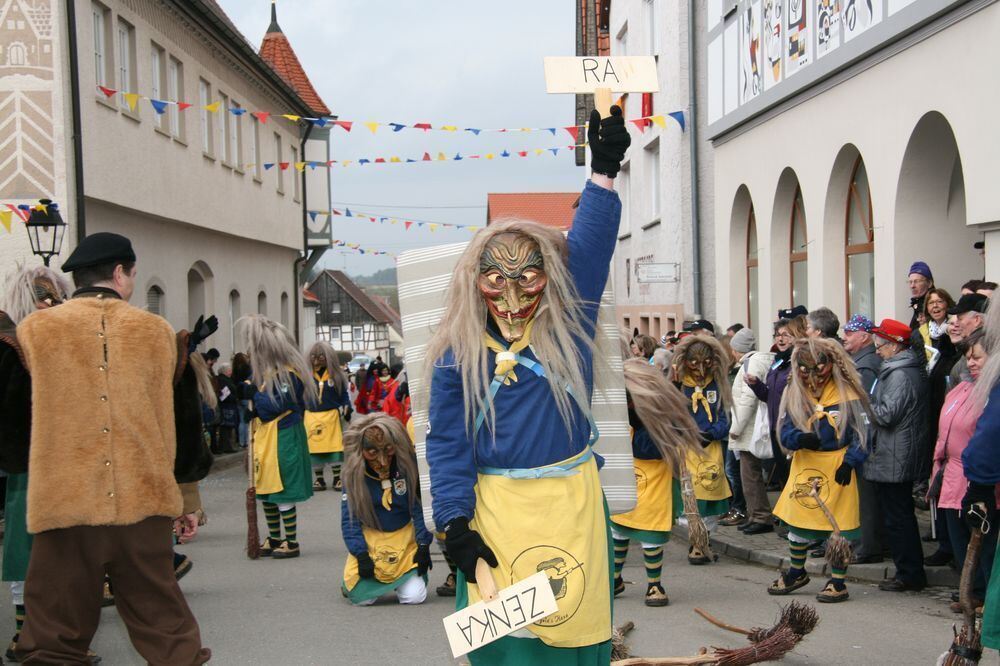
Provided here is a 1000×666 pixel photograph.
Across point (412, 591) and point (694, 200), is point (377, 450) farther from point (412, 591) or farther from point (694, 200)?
point (694, 200)

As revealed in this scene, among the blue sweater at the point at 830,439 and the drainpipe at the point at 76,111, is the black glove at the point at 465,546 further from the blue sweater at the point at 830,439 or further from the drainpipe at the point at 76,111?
the drainpipe at the point at 76,111

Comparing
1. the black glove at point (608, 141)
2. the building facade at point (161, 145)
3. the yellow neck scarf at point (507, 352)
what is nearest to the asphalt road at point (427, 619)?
the yellow neck scarf at point (507, 352)

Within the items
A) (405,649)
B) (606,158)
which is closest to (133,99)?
(405,649)

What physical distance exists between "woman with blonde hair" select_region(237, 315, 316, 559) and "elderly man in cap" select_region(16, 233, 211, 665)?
5272mm

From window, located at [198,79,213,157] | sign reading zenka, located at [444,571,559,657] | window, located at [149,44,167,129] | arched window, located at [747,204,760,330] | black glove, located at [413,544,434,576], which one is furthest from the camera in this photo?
window, located at [198,79,213,157]

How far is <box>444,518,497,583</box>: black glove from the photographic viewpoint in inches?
141

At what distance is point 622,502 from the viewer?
4.11 metres

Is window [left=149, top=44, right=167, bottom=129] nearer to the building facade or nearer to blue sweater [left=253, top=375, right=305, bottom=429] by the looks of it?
the building facade

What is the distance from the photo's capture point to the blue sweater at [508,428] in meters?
3.66

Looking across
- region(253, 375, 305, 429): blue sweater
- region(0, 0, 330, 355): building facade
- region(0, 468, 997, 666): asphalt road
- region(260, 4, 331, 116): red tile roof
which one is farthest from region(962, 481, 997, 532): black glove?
region(260, 4, 331, 116): red tile roof

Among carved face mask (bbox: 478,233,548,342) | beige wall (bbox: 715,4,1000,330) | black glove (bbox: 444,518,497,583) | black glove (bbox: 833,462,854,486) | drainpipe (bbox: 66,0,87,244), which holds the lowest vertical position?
black glove (bbox: 833,462,854,486)

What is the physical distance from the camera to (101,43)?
18.0m

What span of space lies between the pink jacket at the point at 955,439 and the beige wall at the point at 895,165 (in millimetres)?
3150

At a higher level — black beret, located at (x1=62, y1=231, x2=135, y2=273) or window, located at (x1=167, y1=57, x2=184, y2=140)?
window, located at (x1=167, y1=57, x2=184, y2=140)
